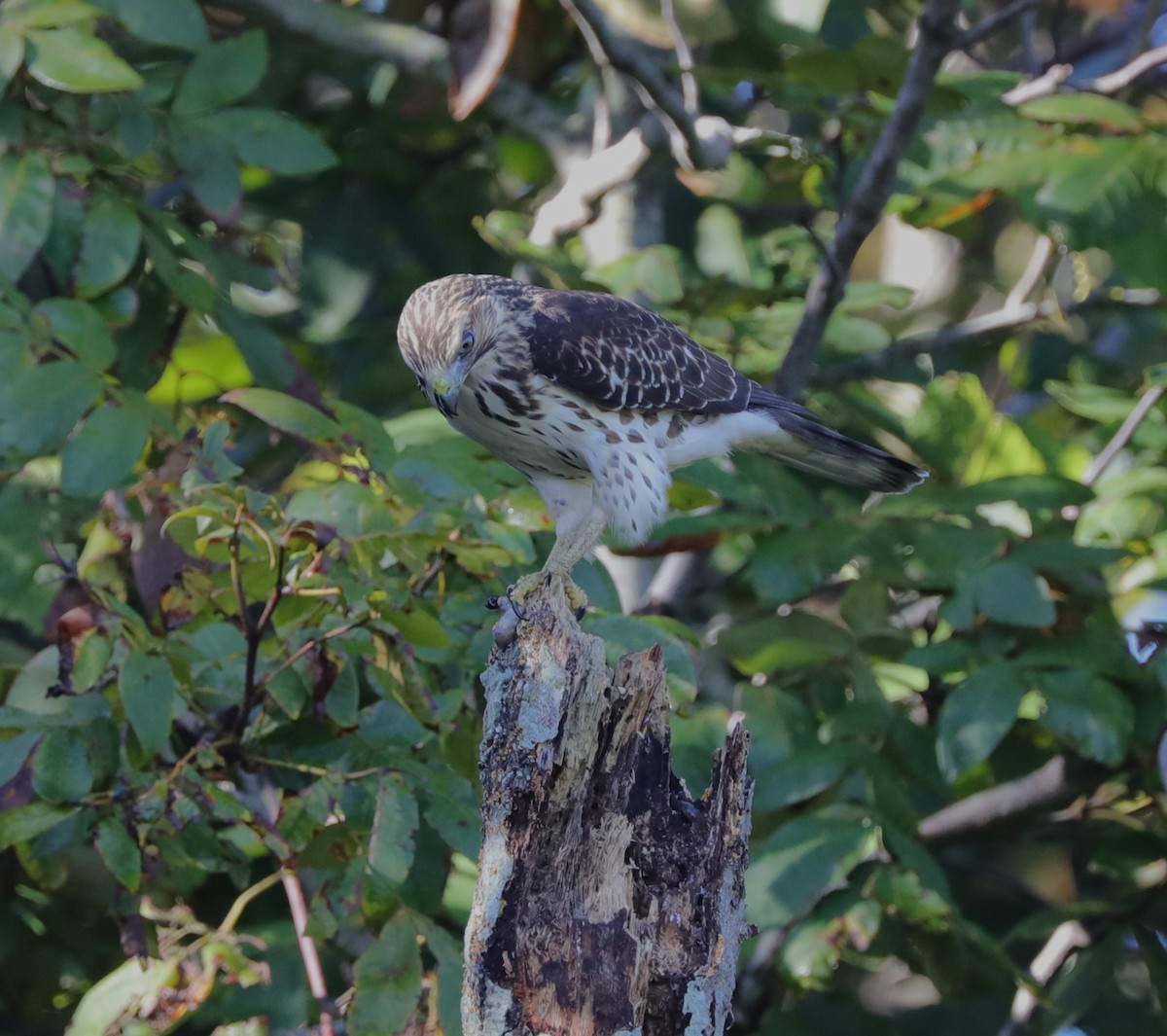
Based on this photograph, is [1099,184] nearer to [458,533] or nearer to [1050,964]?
[458,533]

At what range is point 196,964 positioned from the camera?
362cm

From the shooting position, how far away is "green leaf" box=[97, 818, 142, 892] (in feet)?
10.2

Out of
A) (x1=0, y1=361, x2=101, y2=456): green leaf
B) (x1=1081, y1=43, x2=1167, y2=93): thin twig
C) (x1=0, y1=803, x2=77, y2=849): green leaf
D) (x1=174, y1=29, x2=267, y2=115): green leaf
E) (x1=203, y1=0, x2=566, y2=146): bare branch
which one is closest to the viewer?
(x1=0, y1=803, x2=77, y2=849): green leaf

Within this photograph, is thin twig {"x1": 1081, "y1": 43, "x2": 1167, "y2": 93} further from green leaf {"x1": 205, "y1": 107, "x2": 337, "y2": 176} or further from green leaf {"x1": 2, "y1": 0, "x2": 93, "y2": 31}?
green leaf {"x1": 2, "y1": 0, "x2": 93, "y2": 31}

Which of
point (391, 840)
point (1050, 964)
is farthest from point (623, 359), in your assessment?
point (1050, 964)

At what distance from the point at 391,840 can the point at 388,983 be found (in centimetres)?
32

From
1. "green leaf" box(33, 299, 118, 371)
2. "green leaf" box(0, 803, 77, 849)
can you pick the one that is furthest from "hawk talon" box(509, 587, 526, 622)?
"green leaf" box(33, 299, 118, 371)

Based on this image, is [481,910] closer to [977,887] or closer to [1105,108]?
[1105,108]

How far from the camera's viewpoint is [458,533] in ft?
11.1

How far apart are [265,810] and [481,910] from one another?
130 cm

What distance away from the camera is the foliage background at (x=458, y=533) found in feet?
10.8

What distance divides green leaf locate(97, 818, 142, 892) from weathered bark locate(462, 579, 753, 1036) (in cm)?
96

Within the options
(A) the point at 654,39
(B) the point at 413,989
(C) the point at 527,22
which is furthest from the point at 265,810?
(C) the point at 527,22

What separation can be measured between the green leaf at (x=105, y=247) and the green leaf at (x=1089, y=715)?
2786 mm
